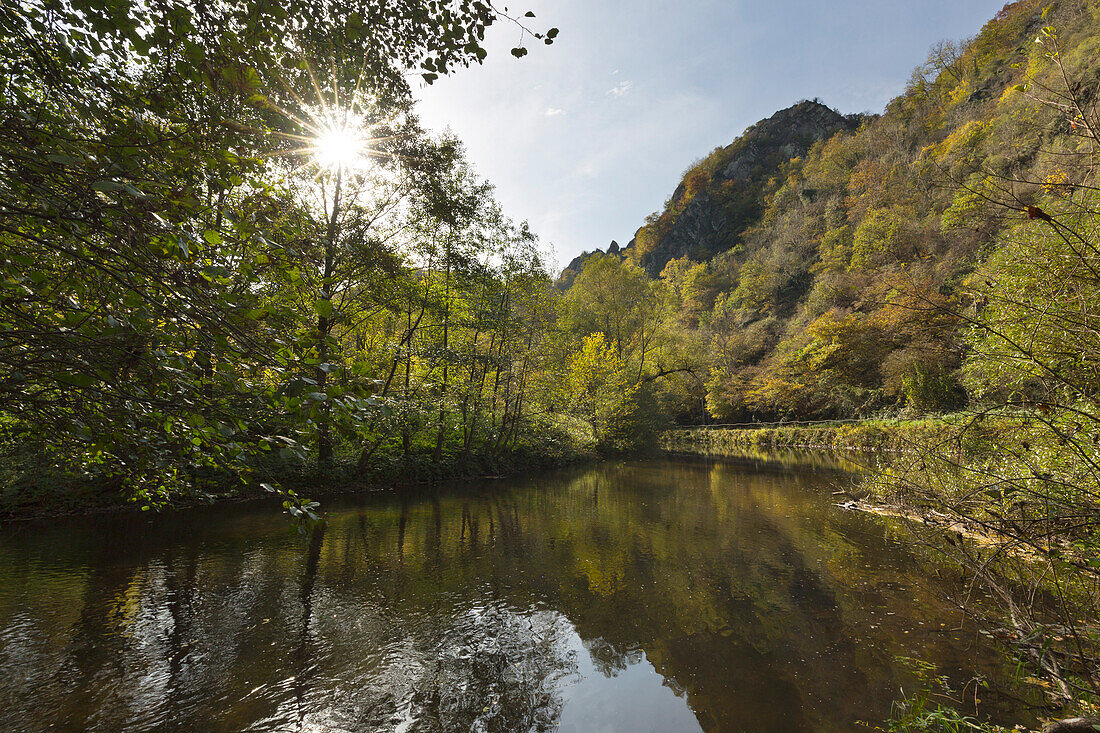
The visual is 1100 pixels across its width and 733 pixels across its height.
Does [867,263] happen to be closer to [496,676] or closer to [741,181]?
[496,676]

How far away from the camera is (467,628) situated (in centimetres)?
513

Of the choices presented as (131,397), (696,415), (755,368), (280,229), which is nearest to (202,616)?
(131,397)

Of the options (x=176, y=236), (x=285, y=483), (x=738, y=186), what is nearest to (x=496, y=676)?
(x=176, y=236)

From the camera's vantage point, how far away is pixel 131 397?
1912 millimetres

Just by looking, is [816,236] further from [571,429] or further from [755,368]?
[571,429]

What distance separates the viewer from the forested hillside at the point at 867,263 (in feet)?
76.7

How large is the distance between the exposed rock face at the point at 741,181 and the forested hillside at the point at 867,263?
2319 mm

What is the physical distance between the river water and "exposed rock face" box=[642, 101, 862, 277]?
6607 centimetres

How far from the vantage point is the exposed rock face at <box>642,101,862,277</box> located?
6794 cm

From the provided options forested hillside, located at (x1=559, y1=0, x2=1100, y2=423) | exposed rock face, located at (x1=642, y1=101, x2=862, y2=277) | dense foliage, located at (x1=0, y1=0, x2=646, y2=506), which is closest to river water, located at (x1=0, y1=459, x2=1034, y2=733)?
dense foliage, located at (x1=0, y1=0, x2=646, y2=506)

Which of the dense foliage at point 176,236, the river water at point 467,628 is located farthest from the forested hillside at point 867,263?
the dense foliage at point 176,236

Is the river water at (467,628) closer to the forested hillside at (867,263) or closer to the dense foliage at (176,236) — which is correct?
the dense foliage at (176,236)

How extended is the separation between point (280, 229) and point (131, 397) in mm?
1128

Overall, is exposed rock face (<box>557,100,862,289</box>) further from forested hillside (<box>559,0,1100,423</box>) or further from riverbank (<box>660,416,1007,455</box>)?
riverbank (<box>660,416,1007,455</box>)
